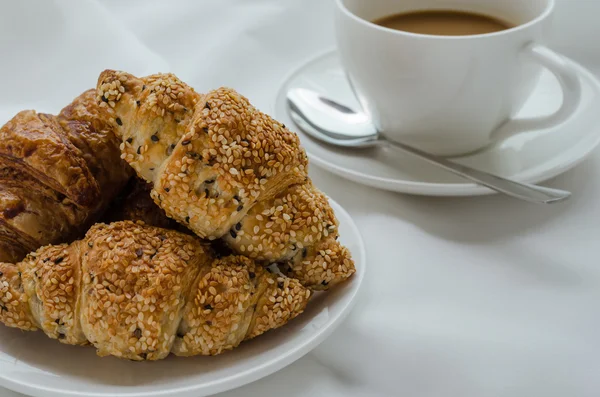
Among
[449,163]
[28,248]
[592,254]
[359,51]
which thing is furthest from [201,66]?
[592,254]

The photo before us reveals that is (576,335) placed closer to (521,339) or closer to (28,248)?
(521,339)

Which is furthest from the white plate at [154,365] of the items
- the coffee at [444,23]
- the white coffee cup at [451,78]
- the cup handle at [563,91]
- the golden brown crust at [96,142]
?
the coffee at [444,23]

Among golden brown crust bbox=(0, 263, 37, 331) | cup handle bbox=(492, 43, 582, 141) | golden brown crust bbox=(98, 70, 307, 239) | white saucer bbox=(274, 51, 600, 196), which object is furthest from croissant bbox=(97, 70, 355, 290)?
cup handle bbox=(492, 43, 582, 141)

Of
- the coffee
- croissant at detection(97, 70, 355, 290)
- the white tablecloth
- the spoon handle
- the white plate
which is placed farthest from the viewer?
the coffee

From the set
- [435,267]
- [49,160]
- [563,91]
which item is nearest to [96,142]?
[49,160]

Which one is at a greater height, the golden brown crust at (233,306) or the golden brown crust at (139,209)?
the golden brown crust at (139,209)

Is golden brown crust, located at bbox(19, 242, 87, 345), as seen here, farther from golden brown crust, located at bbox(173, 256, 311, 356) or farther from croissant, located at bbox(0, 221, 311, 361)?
golden brown crust, located at bbox(173, 256, 311, 356)

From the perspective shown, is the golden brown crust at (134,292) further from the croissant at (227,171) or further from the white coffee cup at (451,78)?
the white coffee cup at (451,78)

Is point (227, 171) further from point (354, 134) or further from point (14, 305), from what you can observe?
point (354, 134)
